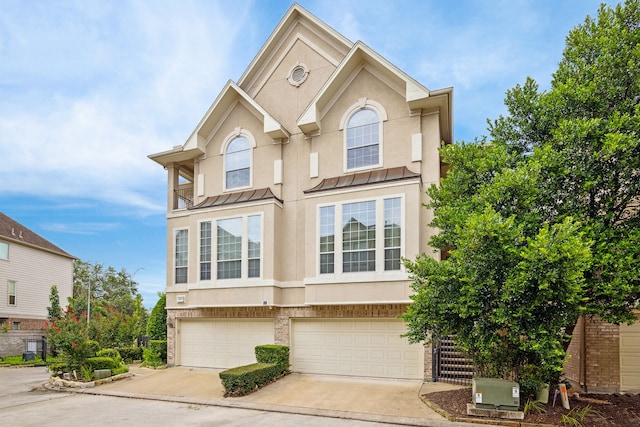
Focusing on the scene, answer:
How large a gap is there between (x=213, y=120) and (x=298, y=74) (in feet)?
12.4

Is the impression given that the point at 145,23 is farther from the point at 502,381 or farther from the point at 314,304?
the point at 502,381

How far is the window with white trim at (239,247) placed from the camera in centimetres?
1481

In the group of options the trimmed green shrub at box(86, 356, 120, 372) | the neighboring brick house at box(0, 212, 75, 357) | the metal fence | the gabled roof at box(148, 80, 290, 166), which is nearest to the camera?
the metal fence

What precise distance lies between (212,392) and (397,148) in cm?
930

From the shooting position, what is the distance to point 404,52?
1612 cm

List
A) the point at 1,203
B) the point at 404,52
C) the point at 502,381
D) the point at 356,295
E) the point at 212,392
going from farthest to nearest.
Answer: the point at 1,203 < the point at 404,52 < the point at 356,295 < the point at 212,392 < the point at 502,381

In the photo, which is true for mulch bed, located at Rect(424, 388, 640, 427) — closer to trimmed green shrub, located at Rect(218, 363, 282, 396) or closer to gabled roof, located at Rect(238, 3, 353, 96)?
trimmed green shrub, located at Rect(218, 363, 282, 396)

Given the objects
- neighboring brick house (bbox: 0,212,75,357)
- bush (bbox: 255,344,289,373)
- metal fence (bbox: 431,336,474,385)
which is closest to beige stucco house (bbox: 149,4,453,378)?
metal fence (bbox: 431,336,474,385)

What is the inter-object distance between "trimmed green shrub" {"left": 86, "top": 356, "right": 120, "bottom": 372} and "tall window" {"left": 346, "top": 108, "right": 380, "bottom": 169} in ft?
34.1

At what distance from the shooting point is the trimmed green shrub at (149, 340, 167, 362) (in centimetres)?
1662

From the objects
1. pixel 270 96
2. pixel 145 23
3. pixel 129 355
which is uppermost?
pixel 145 23


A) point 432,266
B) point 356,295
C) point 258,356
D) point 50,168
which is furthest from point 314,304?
point 50,168

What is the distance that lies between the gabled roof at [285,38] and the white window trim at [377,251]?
5.63 meters

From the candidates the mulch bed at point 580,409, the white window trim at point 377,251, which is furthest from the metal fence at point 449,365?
the white window trim at point 377,251
